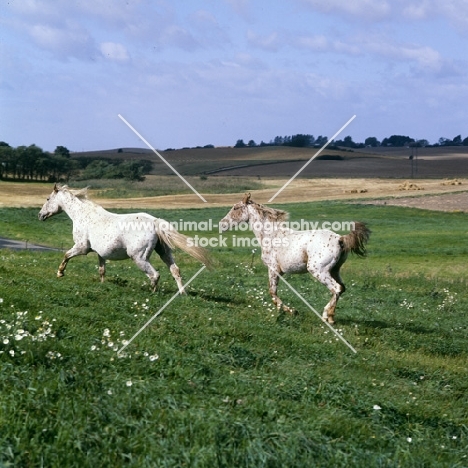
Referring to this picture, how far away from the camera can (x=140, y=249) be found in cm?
1695

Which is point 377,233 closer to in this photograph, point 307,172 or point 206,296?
point 206,296

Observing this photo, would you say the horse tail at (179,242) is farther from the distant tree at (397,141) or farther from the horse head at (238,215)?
the distant tree at (397,141)

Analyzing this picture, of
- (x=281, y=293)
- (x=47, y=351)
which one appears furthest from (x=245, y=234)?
(x=47, y=351)

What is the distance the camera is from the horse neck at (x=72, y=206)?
60.2 ft

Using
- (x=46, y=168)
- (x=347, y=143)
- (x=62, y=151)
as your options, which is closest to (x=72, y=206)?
(x=46, y=168)

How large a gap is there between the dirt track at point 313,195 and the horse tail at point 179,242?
166 feet

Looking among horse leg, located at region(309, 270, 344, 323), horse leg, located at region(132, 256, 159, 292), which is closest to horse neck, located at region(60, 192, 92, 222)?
horse leg, located at region(132, 256, 159, 292)

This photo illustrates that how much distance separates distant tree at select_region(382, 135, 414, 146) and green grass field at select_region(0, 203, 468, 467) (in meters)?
174

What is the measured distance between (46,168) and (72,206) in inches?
2887

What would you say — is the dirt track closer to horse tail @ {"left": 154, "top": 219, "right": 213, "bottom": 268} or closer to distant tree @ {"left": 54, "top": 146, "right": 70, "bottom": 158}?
distant tree @ {"left": 54, "top": 146, "right": 70, "bottom": 158}

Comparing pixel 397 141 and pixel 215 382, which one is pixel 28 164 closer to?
pixel 215 382

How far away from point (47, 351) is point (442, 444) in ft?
14.9

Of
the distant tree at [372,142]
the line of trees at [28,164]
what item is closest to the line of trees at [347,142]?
the distant tree at [372,142]

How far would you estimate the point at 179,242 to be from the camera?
16734mm
